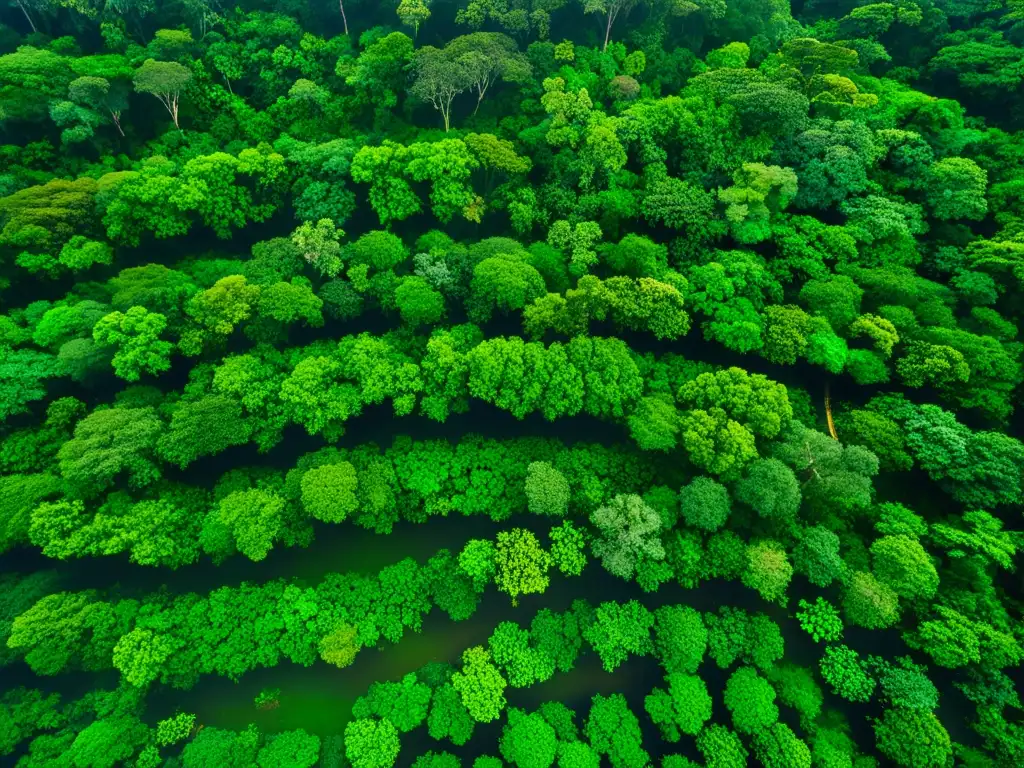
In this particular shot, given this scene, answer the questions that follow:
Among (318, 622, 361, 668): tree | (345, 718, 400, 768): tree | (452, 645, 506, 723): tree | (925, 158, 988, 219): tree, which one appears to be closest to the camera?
(345, 718, 400, 768): tree

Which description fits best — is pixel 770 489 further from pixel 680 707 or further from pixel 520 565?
pixel 520 565

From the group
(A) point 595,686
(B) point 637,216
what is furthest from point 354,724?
(B) point 637,216

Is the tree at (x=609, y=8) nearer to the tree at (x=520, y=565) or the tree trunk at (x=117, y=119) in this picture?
the tree trunk at (x=117, y=119)

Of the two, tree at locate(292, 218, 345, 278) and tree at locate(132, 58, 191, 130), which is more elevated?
tree at locate(132, 58, 191, 130)

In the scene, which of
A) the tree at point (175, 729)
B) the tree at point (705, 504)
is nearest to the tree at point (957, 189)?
the tree at point (705, 504)

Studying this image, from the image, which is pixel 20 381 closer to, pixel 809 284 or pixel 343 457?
pixel 343 457

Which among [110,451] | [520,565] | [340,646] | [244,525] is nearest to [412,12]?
[110,451]

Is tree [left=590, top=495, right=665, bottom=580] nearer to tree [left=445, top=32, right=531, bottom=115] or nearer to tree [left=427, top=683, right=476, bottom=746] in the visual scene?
tree [left=427, top=683, right=476, bottom=746]

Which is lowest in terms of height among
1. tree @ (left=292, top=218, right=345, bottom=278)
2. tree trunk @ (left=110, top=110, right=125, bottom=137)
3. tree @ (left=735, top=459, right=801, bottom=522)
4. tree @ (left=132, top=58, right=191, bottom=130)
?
tree @ (left=735, top=459, right=801, bottom=522)

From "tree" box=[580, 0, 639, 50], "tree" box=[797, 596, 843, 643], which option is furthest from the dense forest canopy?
"tree" box=[580, 0, 639, 50]
